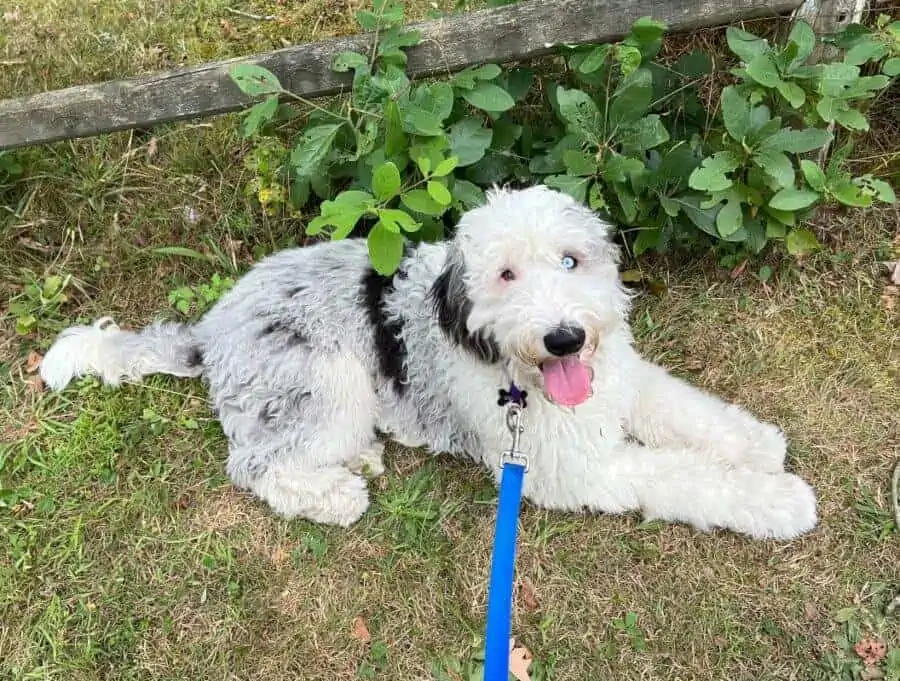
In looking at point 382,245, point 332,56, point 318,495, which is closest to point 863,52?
point 382,245

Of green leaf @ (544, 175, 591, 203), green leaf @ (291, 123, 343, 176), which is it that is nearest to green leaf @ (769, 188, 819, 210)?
green leaf @ (544, 175, 591, 203)

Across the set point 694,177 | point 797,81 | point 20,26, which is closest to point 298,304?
point 694,177

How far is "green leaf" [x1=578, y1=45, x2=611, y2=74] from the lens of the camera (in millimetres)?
3262

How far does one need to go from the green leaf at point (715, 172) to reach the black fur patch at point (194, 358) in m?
2.96

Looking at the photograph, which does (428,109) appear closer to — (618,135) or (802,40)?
(618,135)

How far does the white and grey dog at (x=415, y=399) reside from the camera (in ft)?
10.3

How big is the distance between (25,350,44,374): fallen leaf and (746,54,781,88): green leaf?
15.7 ft

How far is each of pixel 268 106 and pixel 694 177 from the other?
2.27 metres

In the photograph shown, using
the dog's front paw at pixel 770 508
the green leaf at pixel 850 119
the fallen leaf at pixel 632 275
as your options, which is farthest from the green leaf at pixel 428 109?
the dog's front paw at pixel 770 508

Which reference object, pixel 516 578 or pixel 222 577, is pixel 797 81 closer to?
pixel 516 578

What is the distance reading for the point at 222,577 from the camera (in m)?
3.71

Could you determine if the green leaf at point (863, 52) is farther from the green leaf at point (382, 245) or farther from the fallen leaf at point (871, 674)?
the fallen leaf at point (871, 674)

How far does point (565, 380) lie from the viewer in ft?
8.53

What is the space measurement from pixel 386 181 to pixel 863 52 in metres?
2.41
